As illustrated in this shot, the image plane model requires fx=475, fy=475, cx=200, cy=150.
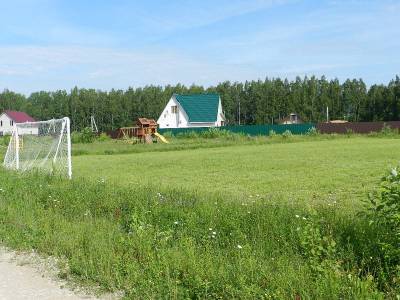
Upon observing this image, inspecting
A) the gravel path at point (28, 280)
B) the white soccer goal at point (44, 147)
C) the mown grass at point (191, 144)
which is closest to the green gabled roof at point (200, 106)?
the mown grass at point (191, 144)

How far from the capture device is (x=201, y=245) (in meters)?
5.69

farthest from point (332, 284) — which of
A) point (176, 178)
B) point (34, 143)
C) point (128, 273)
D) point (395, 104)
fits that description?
point (395, 104)

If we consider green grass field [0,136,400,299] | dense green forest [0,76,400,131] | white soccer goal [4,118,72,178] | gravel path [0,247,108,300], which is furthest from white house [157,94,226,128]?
gravel path [0,247,108,300]

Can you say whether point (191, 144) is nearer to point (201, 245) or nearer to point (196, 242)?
point (196, 242)

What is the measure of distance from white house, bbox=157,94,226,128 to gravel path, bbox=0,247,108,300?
72.3 metres

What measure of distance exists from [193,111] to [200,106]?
5.32ft

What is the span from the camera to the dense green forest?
10306 centimetres

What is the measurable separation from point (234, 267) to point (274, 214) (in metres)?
1.86

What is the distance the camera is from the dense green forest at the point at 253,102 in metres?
103

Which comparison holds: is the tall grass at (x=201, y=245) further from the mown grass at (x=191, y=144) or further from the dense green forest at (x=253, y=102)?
the dense green forest at (x=253, y=102)

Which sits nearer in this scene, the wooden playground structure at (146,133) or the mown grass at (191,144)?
the mown grass at (191,144)

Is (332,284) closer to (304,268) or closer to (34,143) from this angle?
(304,268)

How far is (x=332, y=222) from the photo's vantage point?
564cm

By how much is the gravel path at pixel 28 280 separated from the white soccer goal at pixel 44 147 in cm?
746
